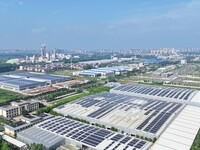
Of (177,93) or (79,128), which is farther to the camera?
(177,93)

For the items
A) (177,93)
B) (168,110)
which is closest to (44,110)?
(168,110)

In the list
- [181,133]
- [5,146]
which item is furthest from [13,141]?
[181,133]

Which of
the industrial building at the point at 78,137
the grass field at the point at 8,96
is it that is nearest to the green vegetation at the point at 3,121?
the industrial building at the point at 78,137

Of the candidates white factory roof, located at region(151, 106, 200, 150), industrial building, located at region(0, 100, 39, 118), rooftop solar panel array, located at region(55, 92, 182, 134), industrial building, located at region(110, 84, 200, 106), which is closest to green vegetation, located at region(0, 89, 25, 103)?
industrial building, located at region(0, 100, 39, 118)

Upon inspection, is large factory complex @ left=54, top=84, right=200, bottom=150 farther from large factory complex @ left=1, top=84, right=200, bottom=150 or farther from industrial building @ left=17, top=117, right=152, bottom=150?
industrial building @ left=17, top=117, right=152, bottom=150

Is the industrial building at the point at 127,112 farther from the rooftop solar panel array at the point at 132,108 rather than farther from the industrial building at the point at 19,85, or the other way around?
the industrial building at the point at 19,85

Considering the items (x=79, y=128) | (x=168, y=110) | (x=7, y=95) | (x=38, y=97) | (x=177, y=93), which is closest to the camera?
(x=79, y=128)

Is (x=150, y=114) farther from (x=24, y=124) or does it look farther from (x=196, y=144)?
(x=24, y=124)

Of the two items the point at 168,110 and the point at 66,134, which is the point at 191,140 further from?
the point at 66,134
